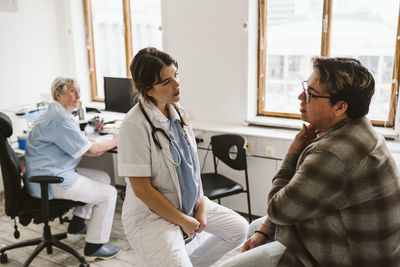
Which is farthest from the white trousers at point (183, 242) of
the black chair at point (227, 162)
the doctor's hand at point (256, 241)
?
the black chair at point (227, 162)

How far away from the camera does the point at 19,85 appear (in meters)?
3.70

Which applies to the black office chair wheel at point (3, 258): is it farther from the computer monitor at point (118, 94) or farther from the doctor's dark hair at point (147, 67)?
the doctor's dark hair at point (147, 67)

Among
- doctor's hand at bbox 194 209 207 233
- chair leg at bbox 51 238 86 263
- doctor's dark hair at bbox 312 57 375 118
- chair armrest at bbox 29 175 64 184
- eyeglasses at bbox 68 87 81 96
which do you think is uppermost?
doctor's dark hair at bbox 312 57 375 118

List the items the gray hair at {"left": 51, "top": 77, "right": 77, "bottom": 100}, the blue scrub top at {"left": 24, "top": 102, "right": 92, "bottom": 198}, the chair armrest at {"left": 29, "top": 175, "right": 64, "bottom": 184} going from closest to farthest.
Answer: the chair armrest at {"left": 29, "top": 175, "right": 64, "bottom": 184}
the blue scrub top at {"left": 24, "top": 102, "right": 92, "bottom": 198}
the gray hair at {"left": 51, "top": 77, "right": 77, "bottom": 100}

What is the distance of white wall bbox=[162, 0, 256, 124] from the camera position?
3049mm

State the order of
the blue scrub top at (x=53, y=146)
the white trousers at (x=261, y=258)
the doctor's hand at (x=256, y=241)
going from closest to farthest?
the white trousers at (x=261, y=258) < the doctor's hand at (x=256, y=241) < the blue scrub top at (x=53, y=146)

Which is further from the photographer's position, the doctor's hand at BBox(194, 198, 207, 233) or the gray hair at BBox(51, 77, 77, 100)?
the gray hair at BBox(51, 77, 77, 100)

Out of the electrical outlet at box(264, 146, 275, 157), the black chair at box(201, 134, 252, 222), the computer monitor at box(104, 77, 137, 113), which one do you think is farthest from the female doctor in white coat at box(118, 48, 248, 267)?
the computer monitor at box(104, 77, 137, 113)

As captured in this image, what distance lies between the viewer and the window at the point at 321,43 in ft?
8.99

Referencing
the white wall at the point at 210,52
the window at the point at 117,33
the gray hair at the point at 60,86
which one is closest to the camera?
the gray hair at the point at 60,86

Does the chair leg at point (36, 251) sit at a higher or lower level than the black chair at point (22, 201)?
lower

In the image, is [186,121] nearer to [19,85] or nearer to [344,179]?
[344,179]

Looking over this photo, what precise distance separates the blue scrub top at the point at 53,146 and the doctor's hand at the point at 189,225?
0.98m

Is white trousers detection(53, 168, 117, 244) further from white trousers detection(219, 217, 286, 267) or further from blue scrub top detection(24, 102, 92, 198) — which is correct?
white trousers detection(219, 217, 286, 267)
